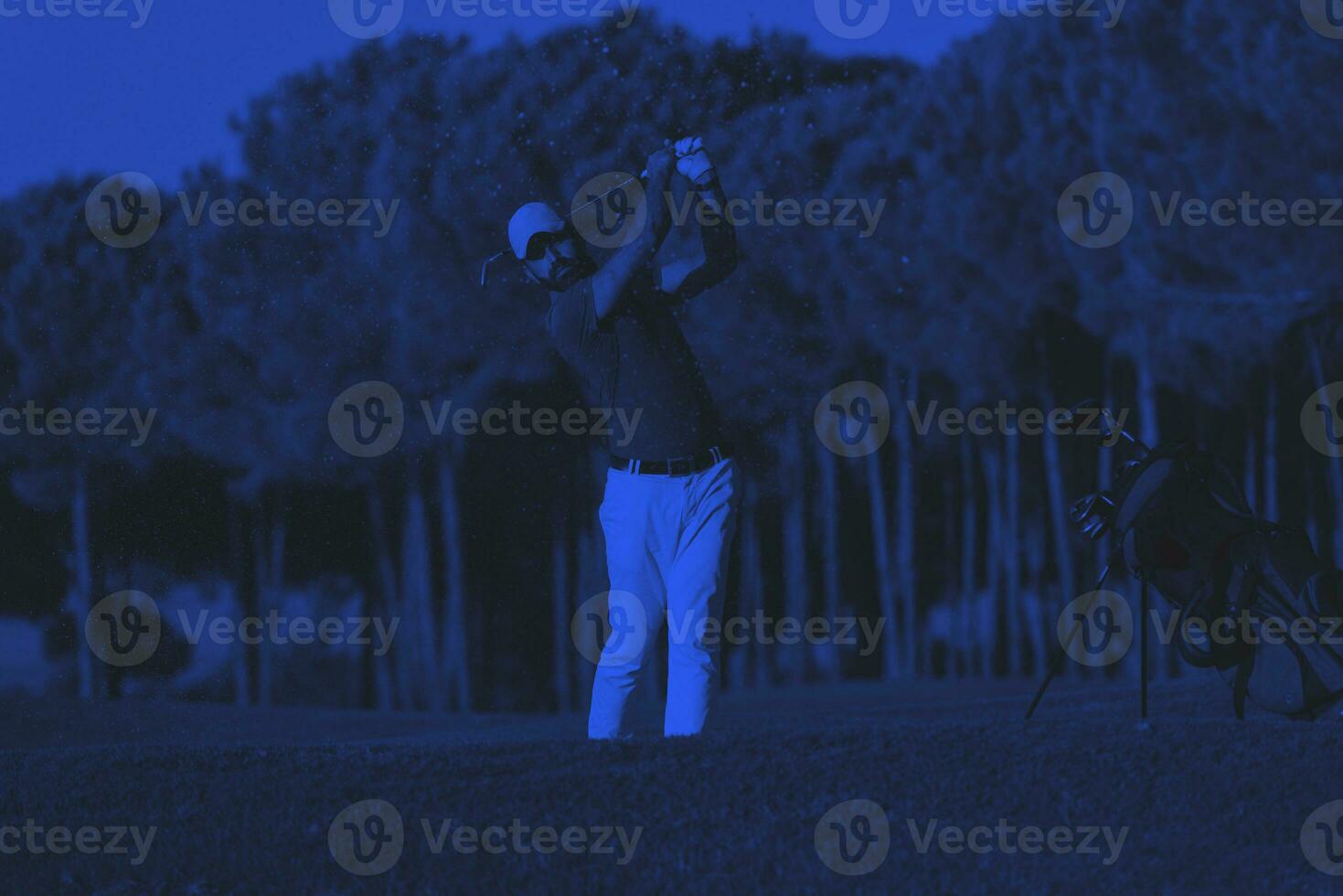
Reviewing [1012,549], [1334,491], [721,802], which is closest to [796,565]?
[1012,549]

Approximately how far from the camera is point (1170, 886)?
5.71 meters

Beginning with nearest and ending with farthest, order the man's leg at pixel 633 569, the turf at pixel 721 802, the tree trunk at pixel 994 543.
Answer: the turf at pixel 721 802 → the man's leg at pixel 633 569 → the tree trunk at pixel 994 543

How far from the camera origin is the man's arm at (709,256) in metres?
6.93

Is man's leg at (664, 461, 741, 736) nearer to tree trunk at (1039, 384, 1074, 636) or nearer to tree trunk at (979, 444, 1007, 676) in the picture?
tree trunk at (1039, 384, 1074, 636)

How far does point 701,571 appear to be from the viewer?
6988 millimetres

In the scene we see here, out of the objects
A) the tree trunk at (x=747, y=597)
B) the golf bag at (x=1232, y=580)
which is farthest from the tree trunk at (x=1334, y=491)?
the golf bag at (x=1232, y=580)

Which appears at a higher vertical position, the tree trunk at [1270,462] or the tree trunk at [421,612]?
the tree trunk at [1270,462]

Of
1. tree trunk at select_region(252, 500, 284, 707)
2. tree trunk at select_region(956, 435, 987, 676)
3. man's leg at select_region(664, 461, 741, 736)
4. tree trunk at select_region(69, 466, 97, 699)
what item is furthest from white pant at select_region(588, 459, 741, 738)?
tree trunk at select_region(252, 500, 284, 707)

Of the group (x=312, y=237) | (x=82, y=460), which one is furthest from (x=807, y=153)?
(x=82, y=460)

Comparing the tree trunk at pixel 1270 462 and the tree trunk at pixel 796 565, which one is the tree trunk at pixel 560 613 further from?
the tree trunk at pixel 1270 462

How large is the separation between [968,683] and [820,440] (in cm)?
564

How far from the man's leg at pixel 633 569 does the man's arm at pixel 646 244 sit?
2.44 feet

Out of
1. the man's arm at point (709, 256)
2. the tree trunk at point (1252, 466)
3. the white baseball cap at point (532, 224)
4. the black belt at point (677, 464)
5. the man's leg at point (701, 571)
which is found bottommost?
the man's leg at point (701, 571)

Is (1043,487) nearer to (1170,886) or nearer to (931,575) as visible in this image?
(931,575)
